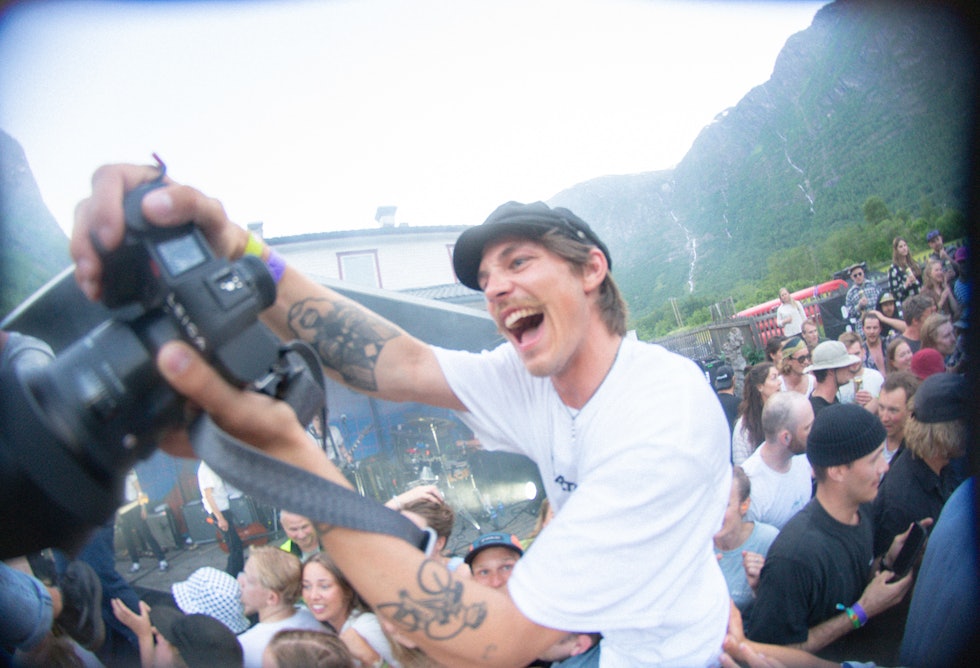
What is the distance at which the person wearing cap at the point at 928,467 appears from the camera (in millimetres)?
1734

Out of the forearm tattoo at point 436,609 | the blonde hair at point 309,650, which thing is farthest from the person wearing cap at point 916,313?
the blonde hair at point 309,650

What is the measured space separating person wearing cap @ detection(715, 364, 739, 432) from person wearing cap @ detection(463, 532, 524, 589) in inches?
36.3

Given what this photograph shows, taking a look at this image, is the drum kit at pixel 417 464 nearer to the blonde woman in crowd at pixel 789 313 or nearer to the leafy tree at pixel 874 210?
the blonde woman in crowd at pixel 789 313

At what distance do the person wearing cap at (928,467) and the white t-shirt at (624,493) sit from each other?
93cm

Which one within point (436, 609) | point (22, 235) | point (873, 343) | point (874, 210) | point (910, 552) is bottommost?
point (910, 552)

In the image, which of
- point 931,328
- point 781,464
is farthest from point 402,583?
point 931,328

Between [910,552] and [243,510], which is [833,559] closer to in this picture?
[910,552]

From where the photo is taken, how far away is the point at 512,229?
1.18 meters

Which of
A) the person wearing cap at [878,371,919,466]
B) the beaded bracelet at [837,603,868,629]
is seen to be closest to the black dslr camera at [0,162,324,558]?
the beaded bracelet at [837,603,868,629]

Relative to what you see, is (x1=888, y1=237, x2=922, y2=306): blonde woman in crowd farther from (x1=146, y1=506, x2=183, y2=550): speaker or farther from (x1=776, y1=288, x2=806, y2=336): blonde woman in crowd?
Result: (x1=146, y1=506, x2=183, y2=550): speaker

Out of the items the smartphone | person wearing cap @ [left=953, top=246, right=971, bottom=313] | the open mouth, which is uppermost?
the open mouth

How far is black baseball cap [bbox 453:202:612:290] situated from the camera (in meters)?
1.18

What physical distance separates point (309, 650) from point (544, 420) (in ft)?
2.96

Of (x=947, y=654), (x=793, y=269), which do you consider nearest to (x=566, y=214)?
(x=793, y=269)
